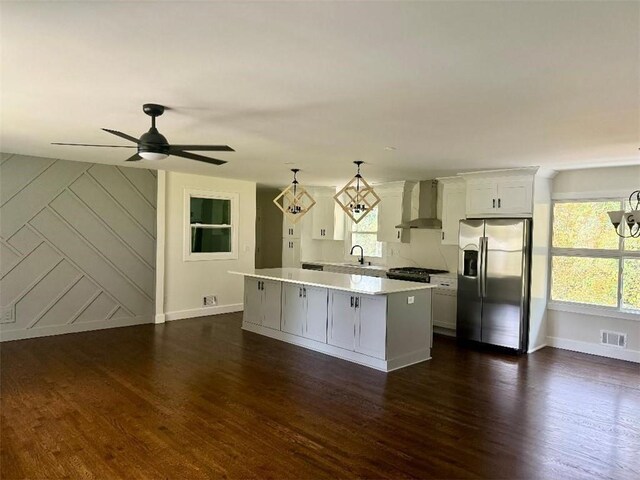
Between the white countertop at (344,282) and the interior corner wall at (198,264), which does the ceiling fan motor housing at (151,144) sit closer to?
the white countertop at (344,282)

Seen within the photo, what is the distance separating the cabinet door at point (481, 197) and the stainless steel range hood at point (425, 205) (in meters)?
0.92

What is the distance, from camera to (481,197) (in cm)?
600

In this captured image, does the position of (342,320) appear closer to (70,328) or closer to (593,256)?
(593,256)

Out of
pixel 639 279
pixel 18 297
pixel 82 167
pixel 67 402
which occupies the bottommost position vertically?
pixel 67 402

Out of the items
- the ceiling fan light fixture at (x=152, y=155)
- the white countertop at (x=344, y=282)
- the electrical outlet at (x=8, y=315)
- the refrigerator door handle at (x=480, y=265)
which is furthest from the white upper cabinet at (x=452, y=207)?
the electrical outlet at (x=8, y=315)

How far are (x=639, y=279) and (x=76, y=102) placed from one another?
621 centimetres

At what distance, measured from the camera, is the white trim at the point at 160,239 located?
6.78 meters

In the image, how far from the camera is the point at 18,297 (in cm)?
560

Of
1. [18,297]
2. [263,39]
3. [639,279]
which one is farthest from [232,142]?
[639,279]

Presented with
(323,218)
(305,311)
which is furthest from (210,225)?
(305,311)

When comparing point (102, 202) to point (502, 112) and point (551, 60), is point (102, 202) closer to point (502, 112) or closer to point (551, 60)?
point (502, 112)

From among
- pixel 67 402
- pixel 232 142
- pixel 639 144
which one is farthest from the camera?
pixel 232 142

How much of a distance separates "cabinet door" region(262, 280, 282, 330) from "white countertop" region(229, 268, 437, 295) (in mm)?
147

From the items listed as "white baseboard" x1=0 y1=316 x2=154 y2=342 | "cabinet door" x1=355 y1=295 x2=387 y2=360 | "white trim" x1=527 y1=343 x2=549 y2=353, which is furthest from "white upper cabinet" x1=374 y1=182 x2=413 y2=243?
"white baseboard" x1=0 y1=316 x2=154 y2=342
